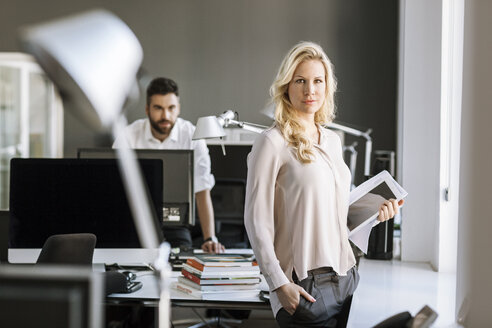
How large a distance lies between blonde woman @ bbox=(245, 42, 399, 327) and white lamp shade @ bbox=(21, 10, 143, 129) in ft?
3.40

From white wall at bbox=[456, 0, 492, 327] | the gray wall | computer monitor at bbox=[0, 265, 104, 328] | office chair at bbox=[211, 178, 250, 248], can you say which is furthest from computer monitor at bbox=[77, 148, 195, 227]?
the gray wall

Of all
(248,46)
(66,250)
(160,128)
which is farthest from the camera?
(248,46)

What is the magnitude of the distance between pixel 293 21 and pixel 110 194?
4588 millimetres

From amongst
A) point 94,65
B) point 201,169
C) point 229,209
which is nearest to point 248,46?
point 229,209

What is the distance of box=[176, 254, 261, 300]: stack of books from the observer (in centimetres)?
256

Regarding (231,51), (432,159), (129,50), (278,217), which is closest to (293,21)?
(231,51)

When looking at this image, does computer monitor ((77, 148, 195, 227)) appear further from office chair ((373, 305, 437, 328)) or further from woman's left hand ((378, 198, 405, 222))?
office chair ((373, 305, 437, 328))

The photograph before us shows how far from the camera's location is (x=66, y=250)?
2.10 metres

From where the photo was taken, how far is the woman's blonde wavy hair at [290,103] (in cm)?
204

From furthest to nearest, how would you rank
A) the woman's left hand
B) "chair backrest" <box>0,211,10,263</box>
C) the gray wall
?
the gray wall → "chair backrest" <box>0,211,10,263</box> → the woman's left hand

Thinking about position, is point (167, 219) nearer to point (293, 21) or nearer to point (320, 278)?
point (320, 278)

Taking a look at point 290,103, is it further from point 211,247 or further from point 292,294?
point 211,247

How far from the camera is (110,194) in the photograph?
2658 mm

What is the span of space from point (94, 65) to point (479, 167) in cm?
112
